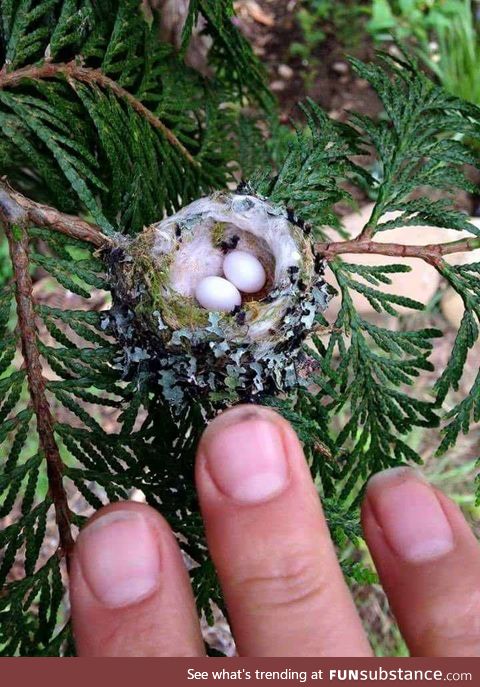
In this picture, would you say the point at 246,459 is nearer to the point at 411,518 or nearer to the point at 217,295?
the point at 411,518

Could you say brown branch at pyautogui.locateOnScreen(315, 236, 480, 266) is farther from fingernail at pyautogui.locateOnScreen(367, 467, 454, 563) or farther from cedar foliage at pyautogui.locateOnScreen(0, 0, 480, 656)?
fingernail at pyautogui.locateOnScreen(367, 467, 454, 563)

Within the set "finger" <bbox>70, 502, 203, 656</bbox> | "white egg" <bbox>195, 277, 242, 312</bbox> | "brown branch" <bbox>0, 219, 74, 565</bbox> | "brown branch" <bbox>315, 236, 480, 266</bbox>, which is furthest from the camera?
"white egg" <bbox>195, 277, 242, 312</bbox>

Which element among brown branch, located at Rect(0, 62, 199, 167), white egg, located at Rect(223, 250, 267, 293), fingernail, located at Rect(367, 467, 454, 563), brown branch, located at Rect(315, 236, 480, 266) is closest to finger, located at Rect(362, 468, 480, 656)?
fingernail, located at Rect(367, 467, 454, 563)

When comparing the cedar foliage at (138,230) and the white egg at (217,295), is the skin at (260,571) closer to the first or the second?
the cedar foliage at (138,230)

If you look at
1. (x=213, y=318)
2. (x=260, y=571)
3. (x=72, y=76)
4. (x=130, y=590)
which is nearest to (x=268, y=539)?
(x=260, y=571)

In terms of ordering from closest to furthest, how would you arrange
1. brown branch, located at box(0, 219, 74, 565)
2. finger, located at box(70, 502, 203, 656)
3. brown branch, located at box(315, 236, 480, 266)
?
finger, located at box(70, 502, 203, 656) → brown branch, located at box(0, 219, 74, 565) → brown branch, located at box(315, 236, 480, 266)
